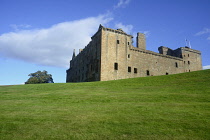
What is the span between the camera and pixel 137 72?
3866cm

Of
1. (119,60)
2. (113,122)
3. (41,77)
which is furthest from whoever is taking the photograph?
(41,77)

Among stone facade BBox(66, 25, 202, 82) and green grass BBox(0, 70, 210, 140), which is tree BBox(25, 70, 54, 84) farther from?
green grass BBox(0, 70, 210, 140)

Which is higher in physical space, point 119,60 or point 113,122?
point 119,60

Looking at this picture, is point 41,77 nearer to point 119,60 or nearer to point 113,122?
point 119,60

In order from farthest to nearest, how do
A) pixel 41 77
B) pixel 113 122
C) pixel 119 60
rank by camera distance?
1. pixel 41 77
2. pixel 119 60
3. pixel 113 122

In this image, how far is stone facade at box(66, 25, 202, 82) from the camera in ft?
114

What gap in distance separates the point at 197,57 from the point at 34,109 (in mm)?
52627

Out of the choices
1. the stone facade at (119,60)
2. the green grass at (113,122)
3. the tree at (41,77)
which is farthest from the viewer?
the tree at (41,77)

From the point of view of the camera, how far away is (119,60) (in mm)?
35969

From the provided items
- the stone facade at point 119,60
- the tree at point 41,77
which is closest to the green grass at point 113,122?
the stone facade at point 119,60

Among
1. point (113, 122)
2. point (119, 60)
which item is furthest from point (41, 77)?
point (113, 122)

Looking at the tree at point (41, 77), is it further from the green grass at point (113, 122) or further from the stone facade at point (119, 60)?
the green grass at point (113, 122)

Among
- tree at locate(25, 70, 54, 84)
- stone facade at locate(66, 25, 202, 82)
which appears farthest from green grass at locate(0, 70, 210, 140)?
tree at locate(25, 70, 54, 84)

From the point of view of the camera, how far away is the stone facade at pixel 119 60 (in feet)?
114
